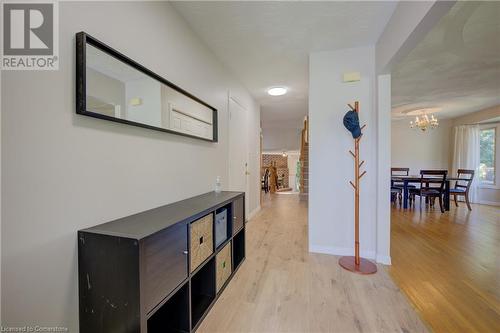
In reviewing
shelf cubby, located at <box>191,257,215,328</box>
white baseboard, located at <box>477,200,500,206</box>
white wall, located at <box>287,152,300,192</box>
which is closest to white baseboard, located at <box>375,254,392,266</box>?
shelf cubby, located at <box>191,257,215,328</box>

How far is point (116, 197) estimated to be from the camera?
A: 1262 mm

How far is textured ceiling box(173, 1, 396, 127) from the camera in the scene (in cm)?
180

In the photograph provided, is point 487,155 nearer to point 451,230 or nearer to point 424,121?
point 424,121

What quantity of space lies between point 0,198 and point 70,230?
11.7 inches

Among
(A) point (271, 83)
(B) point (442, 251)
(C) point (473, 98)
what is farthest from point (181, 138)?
(C) point (473, 98)

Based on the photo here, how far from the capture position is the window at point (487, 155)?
17.6 ft

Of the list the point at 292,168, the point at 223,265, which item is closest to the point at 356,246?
the point at 223,265

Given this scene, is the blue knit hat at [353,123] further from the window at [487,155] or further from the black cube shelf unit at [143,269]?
the window at [487,155]

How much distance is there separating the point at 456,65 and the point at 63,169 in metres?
4.41

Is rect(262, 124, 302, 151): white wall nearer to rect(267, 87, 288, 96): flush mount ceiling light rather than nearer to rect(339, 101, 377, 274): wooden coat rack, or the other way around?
rect(267, 87, 288, 96): flush mount ceiling light

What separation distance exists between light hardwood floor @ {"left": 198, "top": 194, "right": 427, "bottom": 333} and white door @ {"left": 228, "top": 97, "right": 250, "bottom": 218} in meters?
1.18

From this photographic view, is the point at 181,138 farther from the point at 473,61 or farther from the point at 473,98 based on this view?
the point at 473,98

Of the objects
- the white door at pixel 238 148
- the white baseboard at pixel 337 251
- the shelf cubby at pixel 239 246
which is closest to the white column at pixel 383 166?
the white baseboard at pixel 337 251

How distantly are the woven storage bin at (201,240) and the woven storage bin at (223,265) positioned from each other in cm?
17
